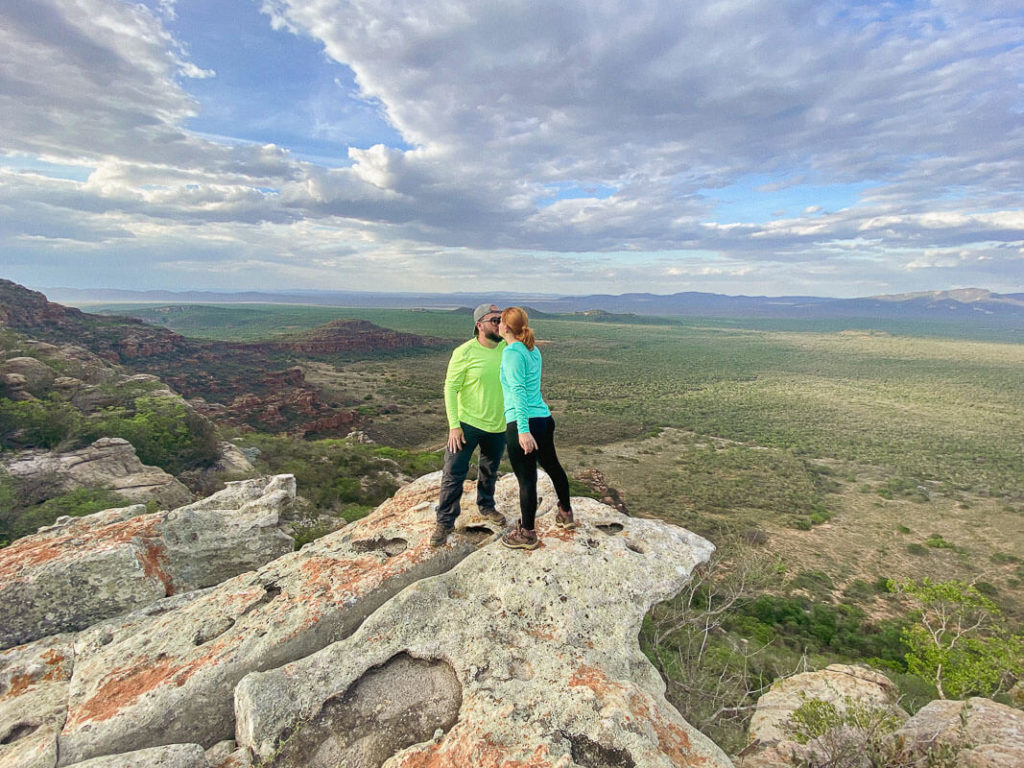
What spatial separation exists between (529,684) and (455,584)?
1.26 metres

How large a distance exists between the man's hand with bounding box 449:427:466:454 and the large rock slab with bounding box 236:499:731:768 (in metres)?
1.17

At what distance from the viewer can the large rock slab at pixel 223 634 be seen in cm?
342

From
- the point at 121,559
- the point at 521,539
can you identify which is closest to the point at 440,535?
the point at 521,539

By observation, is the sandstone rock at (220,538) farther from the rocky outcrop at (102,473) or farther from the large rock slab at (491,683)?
the rocky outcrop at (102,473)

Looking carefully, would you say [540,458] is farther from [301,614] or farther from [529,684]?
[301,614]

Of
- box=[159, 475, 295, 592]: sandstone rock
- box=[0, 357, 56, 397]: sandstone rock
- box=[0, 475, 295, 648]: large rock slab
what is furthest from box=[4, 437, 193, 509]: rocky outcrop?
box=[159, 475, 295, 592]: sandstone rock

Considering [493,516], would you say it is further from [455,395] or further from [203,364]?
[203,364]

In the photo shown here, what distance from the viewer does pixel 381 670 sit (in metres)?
3.67

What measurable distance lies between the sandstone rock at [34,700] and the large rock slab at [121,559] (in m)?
0.35

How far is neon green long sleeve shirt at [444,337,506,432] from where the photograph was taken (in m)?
4.81

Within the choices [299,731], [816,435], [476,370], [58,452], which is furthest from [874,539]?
[58,452]

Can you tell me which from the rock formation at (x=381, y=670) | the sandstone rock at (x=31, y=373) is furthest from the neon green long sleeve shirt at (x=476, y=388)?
the sandstone rock at (x=31, y=373)

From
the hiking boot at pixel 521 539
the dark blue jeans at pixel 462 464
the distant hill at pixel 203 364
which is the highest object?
the dark blue jeans at pixel 462 464

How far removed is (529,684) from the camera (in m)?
3.43
